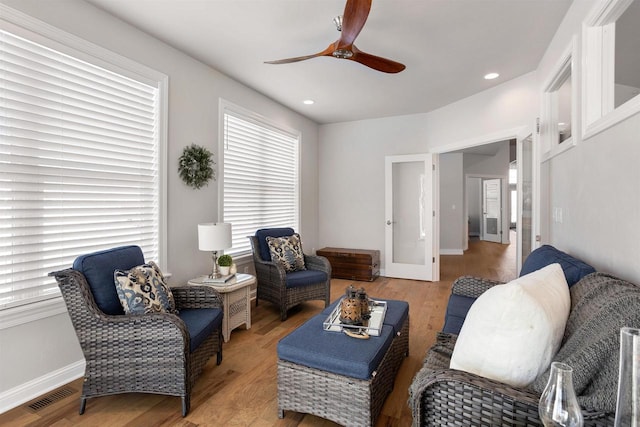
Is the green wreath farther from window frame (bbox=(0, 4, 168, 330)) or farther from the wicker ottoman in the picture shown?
the wicker ottoman

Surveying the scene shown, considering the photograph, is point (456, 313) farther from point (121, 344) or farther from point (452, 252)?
point (452, 252)

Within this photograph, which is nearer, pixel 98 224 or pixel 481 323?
pixel 481 323

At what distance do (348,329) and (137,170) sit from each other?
222 centimetres

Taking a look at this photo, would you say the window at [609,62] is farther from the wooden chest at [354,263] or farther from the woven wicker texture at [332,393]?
the wooden chest at [354,263]

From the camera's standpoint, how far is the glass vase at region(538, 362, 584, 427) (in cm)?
75

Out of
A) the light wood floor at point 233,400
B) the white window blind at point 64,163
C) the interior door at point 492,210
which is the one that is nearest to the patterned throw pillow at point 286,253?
the light wood floor at point 233,400

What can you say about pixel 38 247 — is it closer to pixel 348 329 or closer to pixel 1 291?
pixel 1 291

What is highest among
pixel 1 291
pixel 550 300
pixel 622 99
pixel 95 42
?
pixel 95 42

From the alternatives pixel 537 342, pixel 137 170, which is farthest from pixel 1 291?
pixel 537 342

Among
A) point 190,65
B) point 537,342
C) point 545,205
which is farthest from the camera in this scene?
point 190,65

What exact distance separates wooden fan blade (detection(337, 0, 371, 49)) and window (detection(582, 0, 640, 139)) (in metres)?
1.32

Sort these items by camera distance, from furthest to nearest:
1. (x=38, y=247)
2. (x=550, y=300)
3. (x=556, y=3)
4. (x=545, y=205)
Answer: (x=545, y=205) → (x=556, y=3) → (x=38, y=247) → (x=550, y=300)

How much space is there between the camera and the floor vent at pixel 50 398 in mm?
2027

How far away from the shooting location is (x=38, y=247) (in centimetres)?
217
